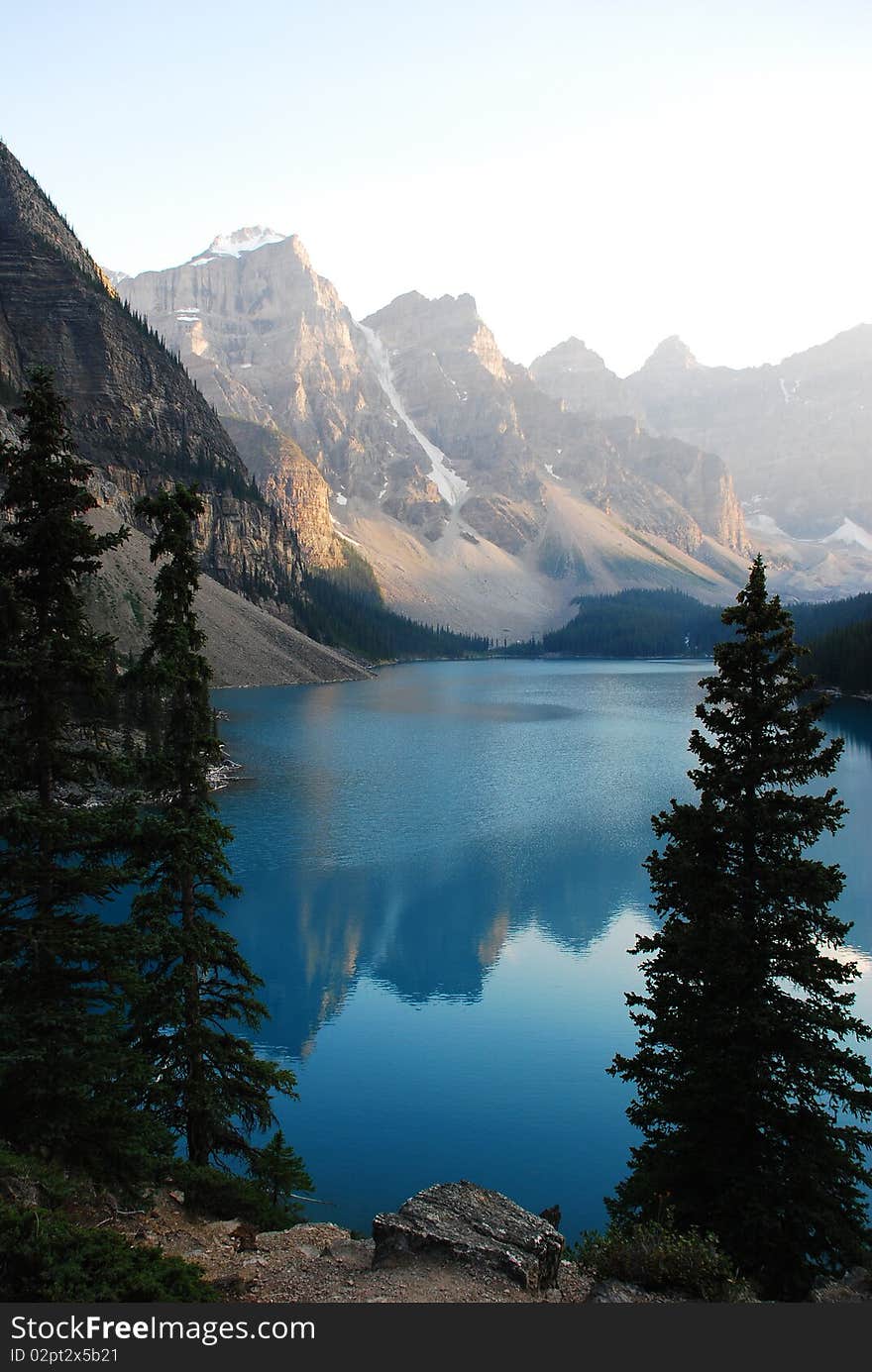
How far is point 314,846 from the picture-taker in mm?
49406

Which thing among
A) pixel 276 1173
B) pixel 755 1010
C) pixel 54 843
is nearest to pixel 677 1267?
pixel 755 1010

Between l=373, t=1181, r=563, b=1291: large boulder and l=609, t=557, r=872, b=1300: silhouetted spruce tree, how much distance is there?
3.21 meters

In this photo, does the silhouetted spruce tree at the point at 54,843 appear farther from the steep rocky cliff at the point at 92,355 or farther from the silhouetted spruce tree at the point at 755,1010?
the steep rocky cliff at the point at 92,355

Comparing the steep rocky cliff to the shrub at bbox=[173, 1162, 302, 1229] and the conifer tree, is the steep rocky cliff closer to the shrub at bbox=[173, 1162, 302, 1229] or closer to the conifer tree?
the conifer tree

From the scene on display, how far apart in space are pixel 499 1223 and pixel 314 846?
3994 centimetres

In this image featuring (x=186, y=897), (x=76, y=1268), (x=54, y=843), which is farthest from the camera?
(x=186, y=897)

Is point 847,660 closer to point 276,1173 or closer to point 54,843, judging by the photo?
point 276,1173

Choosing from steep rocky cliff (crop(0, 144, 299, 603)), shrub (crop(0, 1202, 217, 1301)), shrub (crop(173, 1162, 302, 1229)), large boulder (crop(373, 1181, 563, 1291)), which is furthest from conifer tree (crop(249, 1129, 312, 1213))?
steep rocky cliff (crop(0, 144, 299, 603))

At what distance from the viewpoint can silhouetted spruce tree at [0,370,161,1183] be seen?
11.1 metres

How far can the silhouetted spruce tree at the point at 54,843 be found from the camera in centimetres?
1106

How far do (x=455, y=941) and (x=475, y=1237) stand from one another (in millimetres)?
26231

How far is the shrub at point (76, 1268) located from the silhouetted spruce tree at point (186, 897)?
6009 millimetres

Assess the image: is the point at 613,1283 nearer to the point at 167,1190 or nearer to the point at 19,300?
the point at 167,1190

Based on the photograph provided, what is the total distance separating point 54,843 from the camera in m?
11.9
